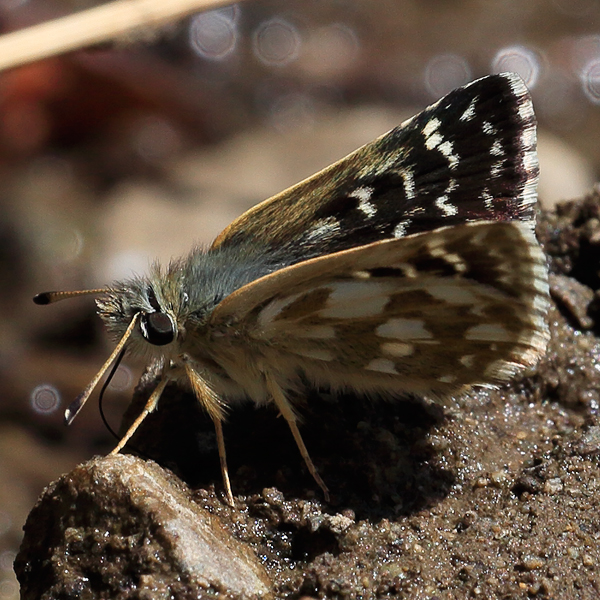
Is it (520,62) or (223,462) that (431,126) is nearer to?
(223,462)

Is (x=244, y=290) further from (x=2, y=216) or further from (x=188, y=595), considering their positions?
(x=2, y=216)

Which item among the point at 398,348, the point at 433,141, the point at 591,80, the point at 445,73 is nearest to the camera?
the point at 398,348

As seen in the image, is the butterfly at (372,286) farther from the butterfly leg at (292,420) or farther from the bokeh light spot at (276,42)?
the bokeh light spot at (276,42)

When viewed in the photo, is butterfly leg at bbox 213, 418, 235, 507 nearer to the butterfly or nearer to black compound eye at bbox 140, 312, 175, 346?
the butterfly

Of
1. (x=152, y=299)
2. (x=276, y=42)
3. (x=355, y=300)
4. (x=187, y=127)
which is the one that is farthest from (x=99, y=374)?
(x=276, y=42)

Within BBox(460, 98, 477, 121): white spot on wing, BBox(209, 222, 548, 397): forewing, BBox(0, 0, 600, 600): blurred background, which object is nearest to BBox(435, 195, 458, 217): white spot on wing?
BBox(460, 98, 477, 121): white spot on wing

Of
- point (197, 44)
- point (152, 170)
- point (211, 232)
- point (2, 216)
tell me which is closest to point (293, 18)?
point (197, 44)

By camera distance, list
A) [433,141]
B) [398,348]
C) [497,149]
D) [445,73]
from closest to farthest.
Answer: [398,348] < [497,149] < [433,141] < [445,73]
